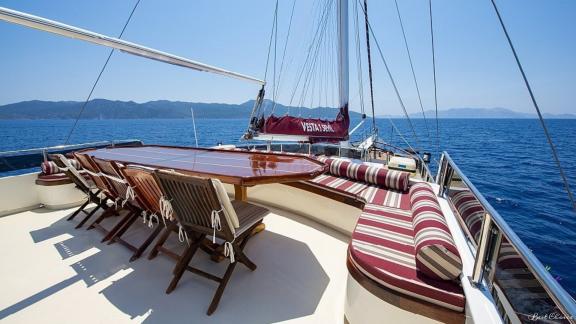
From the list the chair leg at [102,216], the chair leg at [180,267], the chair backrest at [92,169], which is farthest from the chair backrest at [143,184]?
the chair leg at [102,216]

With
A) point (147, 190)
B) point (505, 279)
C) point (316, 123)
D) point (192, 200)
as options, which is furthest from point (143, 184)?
point (316, 123)

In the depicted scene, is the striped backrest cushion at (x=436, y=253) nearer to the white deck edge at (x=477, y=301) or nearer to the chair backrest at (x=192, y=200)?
the white deck edge at (x=477, y=301)

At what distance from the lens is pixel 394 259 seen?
61.7 inches

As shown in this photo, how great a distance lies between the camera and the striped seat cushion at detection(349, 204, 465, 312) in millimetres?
1297

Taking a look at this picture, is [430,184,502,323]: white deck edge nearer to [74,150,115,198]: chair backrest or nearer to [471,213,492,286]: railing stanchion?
[471,213,492,286]: railing stanchion

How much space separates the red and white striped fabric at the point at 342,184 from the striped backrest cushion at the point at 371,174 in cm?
9

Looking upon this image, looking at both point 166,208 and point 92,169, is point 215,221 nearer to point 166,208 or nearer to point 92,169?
point 166,208

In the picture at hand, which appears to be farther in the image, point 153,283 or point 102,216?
point 102,216

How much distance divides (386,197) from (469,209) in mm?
986

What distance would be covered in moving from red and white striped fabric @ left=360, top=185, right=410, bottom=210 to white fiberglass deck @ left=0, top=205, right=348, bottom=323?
567mm

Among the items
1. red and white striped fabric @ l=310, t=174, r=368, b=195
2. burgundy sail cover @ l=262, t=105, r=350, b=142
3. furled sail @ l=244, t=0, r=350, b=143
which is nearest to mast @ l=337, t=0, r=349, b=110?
furled sail @ l=244, t=0, r=350, b=143

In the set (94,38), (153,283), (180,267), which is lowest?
(153,283)

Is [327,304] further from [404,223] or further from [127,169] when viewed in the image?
[127,169]

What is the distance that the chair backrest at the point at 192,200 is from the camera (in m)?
1.73
